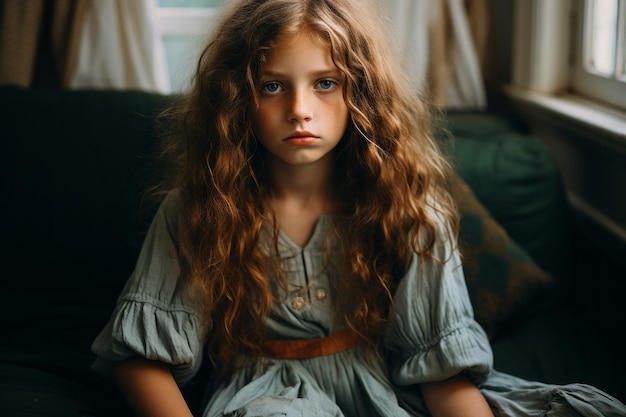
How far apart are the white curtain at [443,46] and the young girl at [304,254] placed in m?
0.67

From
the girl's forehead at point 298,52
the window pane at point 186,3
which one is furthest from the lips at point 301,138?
the window pane at point 186,3

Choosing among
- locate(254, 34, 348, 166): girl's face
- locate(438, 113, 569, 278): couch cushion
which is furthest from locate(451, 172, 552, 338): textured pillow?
locate(254, 34, 348, 166): girl's face

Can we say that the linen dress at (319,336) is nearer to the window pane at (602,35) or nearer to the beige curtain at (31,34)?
the window pane at (602,35)

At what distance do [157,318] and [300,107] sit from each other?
1.34 feet

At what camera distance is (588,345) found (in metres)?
1.37

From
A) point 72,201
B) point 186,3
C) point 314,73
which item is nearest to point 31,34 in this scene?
point 186,3

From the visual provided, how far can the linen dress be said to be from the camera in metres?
1.11

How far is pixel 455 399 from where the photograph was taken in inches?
44.3

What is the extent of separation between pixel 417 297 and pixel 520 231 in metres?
0.49

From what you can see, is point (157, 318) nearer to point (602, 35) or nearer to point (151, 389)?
point (151, 389)

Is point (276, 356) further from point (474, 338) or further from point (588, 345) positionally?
point (588, 345)

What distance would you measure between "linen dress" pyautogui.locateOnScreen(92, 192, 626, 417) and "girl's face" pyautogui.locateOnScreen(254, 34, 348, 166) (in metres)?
0.17

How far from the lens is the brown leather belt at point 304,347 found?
3.90 ft

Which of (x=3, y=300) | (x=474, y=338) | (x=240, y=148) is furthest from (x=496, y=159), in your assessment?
(x=3, y=300)
